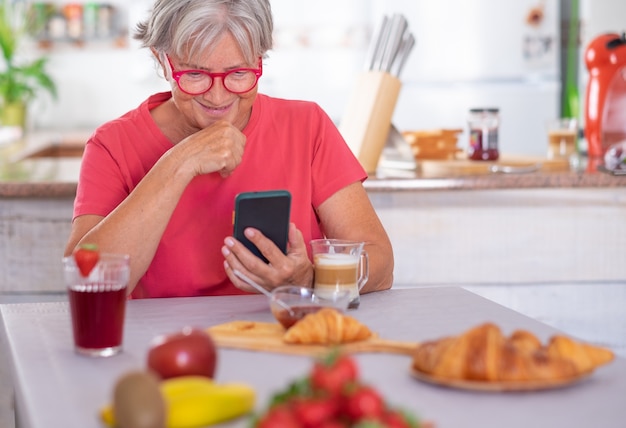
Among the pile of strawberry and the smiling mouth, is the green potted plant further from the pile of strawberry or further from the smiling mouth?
the pile of strawberry

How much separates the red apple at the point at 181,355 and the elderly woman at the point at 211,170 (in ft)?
1.75

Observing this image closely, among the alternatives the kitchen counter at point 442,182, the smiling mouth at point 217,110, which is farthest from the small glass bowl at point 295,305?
the kitchen counter at point 442,182

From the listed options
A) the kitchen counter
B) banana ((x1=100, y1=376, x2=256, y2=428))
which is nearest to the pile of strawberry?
banana ((x1=100, y1=376, x2=256, y2=428))

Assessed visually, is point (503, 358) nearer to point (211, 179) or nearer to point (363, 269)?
point (363, 269)

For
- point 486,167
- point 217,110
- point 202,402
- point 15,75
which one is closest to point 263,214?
point 217,110

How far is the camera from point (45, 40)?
602 centimetres

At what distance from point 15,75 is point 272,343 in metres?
4.73

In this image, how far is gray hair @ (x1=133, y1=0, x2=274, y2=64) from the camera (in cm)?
186

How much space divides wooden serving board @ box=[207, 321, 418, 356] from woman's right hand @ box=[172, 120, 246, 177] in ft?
1.40

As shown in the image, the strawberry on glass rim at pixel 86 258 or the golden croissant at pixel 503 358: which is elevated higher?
the strawberry on glass rim at pixel 86 258

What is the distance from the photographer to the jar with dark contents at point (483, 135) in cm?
302

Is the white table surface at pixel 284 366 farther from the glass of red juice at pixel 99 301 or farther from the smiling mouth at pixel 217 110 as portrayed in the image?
the smiling mouth at pixel 217 110

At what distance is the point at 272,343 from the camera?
140cm

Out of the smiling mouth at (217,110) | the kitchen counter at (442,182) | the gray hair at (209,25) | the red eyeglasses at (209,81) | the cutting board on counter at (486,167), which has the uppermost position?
the gray hair at (209,25)
